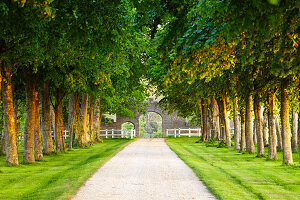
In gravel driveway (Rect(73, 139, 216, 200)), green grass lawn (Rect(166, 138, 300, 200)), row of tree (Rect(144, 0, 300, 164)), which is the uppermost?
row of tree (Rect(144, 0, 300, 164))

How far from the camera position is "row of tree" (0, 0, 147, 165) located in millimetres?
7766

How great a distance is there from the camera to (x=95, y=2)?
27.5 ft

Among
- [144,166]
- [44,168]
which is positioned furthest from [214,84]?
[44,168]

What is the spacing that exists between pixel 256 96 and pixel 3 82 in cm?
1046

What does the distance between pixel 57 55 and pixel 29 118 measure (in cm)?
413

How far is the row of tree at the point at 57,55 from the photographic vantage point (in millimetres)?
7766

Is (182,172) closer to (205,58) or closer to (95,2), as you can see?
(205,58)

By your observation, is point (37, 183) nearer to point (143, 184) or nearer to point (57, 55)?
point (143, 184)

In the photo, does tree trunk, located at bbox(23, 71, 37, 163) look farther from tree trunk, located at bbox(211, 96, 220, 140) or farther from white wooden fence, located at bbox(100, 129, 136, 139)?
white wooden fence, located at bbox(100, 129, 136, 139)

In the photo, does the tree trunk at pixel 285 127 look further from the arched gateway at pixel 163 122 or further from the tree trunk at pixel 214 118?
the arched gateway at pixel 163 122

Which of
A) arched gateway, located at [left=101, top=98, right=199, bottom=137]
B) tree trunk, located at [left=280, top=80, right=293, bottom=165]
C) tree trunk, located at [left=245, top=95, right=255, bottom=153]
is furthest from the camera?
arched gateway, located at [left=101, top=98, right=199, bottom=137]

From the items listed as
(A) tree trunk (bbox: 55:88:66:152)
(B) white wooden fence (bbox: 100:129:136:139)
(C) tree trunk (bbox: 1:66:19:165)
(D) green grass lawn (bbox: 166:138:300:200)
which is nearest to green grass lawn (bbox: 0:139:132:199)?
(C) tree trunk (bbox: 1:66:19:165)

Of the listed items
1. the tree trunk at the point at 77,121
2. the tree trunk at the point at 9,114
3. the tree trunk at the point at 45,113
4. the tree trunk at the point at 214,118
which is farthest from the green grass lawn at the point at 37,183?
the tree trunk at the point at 214,118

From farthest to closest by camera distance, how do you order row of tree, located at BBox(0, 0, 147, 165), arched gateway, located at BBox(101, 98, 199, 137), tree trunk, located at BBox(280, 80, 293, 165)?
arched gateway, located at BBox(101, 98, 199, 137) < tree trunk, located at BBox(280, 80, 293, 165) < row of tree, located at BBox(0, 0, 147, 165)
